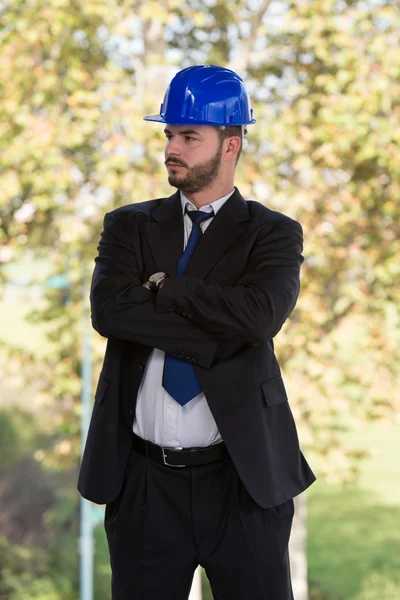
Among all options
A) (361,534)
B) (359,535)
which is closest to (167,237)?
(359,535)

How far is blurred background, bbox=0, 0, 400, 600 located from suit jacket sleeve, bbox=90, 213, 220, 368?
18.3 ft

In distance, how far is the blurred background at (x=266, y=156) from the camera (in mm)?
7863

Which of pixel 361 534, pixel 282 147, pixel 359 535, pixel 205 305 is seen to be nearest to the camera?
pixel 205 305

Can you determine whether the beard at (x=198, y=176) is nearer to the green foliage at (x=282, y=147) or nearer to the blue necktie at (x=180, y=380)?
the blue necktie at (x=180, y=380)

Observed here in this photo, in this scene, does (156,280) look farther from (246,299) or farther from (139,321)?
(246,299)

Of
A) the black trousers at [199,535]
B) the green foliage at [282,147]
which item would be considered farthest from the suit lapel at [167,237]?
the green foliage at [282,147]

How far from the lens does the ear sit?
2165 mm

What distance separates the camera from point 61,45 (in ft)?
28.8

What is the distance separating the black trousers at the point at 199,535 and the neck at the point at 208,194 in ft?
2.00

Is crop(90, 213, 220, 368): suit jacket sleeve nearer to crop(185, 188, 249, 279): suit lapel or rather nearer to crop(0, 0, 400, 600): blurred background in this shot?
crop(185, 188, 249, 279): suit lapel

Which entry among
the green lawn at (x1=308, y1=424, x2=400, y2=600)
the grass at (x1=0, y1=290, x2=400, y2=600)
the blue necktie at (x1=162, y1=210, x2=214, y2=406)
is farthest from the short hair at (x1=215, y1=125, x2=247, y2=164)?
the green lawn at (x1=308, y1=424, x2=400, y2=600)

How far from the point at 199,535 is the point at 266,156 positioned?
6502 mm

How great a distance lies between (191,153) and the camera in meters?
2.12

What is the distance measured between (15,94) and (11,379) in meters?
3.73
